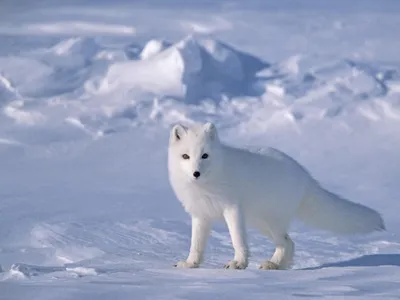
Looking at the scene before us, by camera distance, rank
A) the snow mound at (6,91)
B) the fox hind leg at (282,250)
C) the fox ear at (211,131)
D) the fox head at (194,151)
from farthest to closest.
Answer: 1. the snow mound at (6,91)
2. the fox hind leg at (282,250)
3. the fox ear at (211,131)
4. the fox head at (194,151)

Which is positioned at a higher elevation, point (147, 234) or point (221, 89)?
point (221, 89)

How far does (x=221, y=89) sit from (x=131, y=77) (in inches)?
49.3

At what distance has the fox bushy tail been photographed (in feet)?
15.0

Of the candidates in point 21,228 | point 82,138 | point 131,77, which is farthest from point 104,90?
point 21,228

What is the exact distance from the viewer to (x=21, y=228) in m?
6.87

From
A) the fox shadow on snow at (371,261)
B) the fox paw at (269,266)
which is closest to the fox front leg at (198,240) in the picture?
the fox paw at (269,266)

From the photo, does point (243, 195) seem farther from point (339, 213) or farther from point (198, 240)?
point (339, 213)

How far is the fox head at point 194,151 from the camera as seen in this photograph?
4078 mm

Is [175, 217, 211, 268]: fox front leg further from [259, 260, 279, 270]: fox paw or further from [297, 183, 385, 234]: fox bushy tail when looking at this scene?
[297, 183, 385, 234]: fox bushy tail

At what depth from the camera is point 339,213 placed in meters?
4.60

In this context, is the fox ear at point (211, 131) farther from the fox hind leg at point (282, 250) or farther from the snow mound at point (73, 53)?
the snow mound at point (73, 53)

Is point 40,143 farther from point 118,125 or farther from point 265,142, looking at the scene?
point 265,142

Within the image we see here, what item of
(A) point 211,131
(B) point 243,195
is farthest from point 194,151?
(B) point 243,195

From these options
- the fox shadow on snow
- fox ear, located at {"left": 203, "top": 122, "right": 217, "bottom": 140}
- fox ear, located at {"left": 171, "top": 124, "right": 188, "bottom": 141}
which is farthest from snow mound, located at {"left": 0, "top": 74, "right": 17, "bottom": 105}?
fox ear, located at {"left": 203, "top": 122, "right": 217, "bottom": 140}
